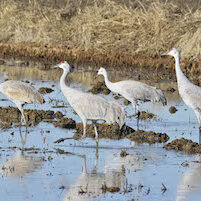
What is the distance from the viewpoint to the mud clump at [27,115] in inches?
412

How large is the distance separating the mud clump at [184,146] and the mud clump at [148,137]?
0.47 meters

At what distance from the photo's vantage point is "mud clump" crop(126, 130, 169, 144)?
909 cm

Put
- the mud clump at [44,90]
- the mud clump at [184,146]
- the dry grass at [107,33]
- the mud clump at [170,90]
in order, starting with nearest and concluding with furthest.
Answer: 1. the mud clump at [184,146]
2. the mud clump at [44,90]
3. the mud clump at [170,90]
4. the dry grass at [107,33]

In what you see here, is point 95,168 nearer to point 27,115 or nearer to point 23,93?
point 23,93

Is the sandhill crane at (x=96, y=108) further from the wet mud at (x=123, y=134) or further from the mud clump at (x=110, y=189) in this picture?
the mud clump at (x=110, y=189)

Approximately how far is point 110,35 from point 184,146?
36.4 feet

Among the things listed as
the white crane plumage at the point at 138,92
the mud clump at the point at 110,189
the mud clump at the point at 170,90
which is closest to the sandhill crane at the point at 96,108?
the mud clump at the point at 110,189

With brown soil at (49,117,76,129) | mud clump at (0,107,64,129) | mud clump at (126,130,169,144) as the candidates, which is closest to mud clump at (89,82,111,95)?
mud clump at (0,107,64,129)

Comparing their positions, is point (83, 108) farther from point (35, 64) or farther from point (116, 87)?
point (35, 64)

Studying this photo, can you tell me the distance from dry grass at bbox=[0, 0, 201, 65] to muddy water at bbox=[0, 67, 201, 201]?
770 cm

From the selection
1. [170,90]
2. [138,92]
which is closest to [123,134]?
[138,92]

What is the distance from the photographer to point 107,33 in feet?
63.2

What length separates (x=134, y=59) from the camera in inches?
710

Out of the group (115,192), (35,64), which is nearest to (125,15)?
(35,64)
